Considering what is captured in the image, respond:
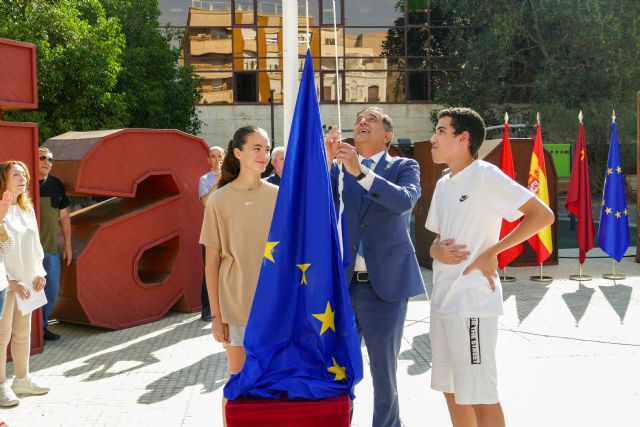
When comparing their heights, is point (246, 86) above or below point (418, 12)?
below

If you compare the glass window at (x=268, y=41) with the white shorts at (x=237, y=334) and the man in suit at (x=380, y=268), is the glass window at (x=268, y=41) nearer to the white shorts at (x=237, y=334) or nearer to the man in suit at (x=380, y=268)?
the man in suit at (x=380, y=268)

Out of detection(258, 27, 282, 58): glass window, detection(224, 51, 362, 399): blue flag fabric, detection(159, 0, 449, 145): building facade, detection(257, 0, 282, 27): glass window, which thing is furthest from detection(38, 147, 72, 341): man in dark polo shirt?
detection(257, 0, 282, 27): glass window

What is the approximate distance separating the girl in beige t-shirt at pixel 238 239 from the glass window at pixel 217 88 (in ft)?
117

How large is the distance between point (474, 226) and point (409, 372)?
2.91 meters

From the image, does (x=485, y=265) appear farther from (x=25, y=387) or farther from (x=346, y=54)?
(x=346, y=54)

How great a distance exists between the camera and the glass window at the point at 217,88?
128ft

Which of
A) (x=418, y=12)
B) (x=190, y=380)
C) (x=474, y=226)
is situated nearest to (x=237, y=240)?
(x=474, y=226)

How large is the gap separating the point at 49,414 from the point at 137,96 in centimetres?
2794

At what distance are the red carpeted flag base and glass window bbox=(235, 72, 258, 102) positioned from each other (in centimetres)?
3715

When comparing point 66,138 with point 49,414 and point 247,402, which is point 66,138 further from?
point 247,402

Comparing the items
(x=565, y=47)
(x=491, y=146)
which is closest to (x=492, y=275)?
(x=491, y=146)

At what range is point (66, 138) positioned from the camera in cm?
845

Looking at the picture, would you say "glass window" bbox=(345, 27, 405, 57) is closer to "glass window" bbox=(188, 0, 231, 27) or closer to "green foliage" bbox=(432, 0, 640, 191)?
"green foliage" bbox=(432, 0, 640, 191)

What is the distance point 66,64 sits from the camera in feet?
83.7
